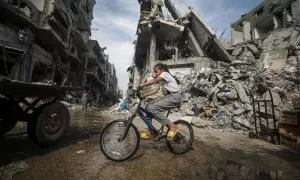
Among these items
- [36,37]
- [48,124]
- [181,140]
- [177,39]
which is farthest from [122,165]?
[177,39]

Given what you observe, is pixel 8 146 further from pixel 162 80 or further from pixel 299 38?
pixel 299 38

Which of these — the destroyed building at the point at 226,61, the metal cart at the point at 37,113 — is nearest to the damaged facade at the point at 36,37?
the metal cart at the point at 37,113

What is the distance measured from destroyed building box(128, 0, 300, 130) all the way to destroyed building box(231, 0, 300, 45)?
151 mm

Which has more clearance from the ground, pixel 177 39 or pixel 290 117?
pixel 177 39

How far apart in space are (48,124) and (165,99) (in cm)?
251

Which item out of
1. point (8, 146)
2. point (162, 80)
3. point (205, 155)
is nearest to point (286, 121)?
point (205, 155)

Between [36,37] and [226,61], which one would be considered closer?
[36,37]

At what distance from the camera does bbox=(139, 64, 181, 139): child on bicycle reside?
401 centimetres

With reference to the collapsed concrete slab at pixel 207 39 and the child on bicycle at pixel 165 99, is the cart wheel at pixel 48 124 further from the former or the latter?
the collapsed concrete slab at pixel 207 39

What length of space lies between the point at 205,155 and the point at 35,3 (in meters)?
20.0

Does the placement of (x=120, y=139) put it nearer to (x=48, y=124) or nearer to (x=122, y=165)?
(x=122, y=165)

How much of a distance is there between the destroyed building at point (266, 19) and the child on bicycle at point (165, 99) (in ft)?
90.1

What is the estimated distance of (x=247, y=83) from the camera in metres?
15.8

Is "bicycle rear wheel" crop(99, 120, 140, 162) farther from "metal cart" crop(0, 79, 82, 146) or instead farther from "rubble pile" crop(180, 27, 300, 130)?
"rubble pile" crop(180, 27, 300, 130)
